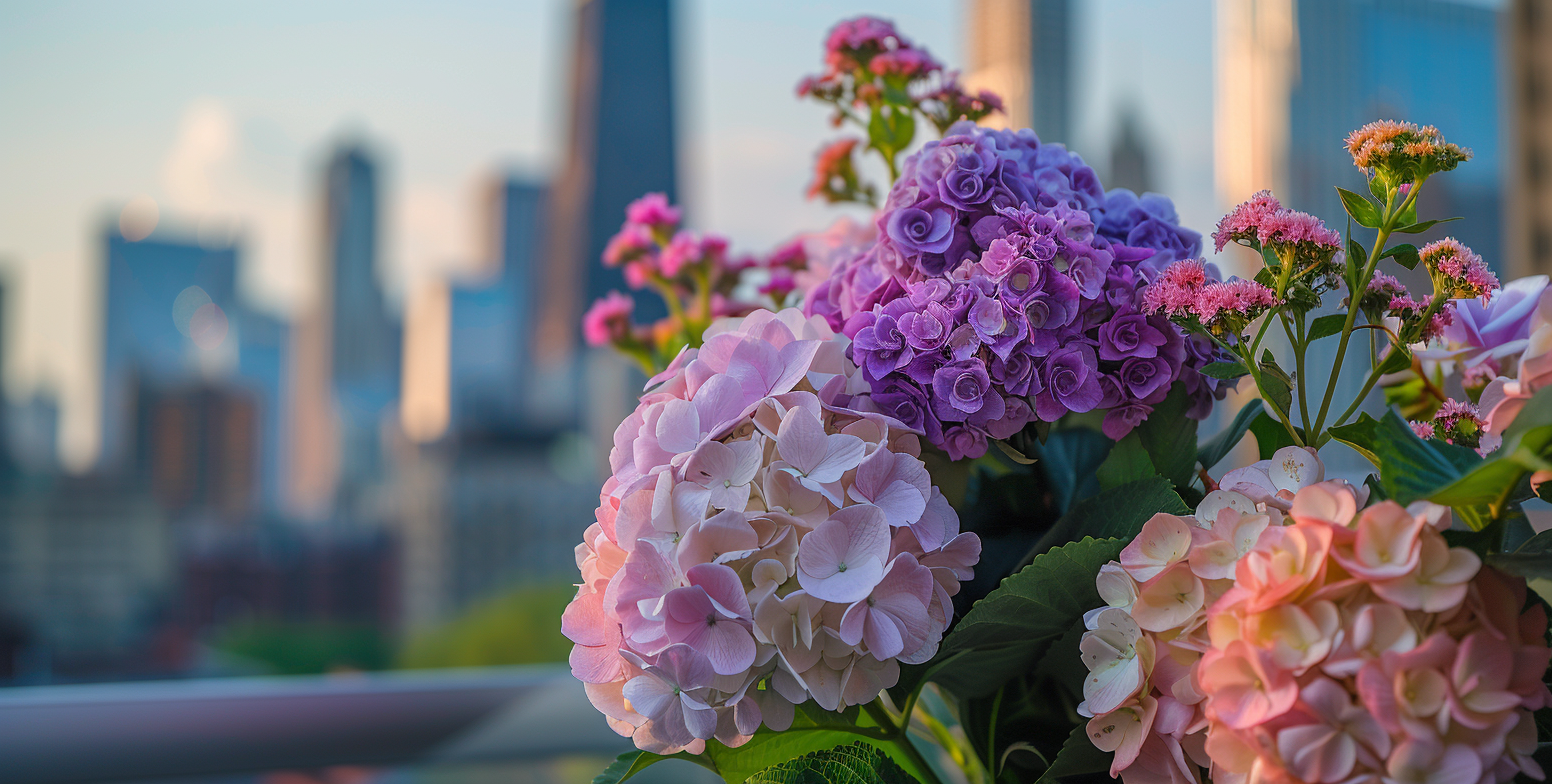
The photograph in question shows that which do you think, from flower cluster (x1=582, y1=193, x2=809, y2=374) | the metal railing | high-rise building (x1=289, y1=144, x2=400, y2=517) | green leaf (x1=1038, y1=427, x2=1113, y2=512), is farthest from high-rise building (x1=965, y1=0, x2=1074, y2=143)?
high-rise building (x1=289, y1=144, x2=400, y2=517)

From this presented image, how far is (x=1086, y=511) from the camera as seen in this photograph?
0.90 feet

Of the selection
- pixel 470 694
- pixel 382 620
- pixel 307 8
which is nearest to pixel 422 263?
pixel 382 620

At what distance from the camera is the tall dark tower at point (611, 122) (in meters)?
14.6

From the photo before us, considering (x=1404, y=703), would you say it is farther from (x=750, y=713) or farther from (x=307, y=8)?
(x=307, y=8)

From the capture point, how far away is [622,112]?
15008 mm

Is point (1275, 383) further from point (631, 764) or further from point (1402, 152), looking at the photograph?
point (631, 764)

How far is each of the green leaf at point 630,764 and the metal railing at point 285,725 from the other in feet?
2.64

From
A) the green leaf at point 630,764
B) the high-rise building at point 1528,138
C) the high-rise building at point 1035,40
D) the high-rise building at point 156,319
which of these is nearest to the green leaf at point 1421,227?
the green leaf at point 630,764

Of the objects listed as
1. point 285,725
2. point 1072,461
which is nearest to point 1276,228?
point 1072,461

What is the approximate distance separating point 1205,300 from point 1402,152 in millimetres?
65

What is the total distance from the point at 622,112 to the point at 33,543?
15438 millimetres

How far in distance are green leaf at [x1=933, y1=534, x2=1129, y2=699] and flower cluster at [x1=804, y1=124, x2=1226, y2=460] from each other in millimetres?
39

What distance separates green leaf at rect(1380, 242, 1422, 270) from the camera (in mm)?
245

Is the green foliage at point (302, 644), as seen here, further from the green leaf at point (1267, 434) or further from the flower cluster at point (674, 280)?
the green leaf at point (1267, 434)
